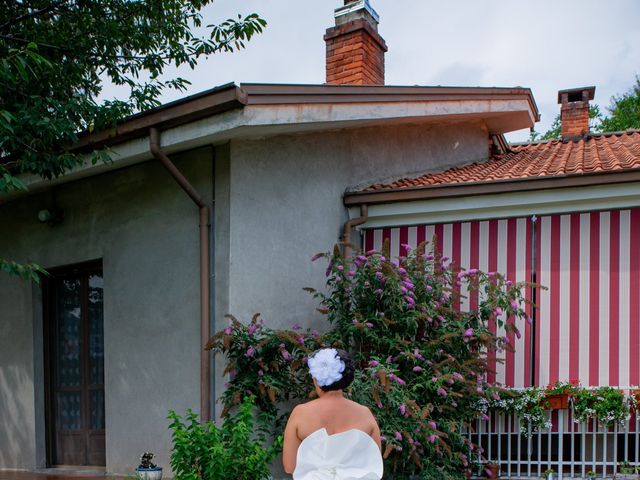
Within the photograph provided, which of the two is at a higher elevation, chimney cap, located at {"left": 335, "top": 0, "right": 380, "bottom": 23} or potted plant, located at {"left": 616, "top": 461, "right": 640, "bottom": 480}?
chimney cap, located at {"left": 335, "top": 0, "right": 380, "bottom": 23}

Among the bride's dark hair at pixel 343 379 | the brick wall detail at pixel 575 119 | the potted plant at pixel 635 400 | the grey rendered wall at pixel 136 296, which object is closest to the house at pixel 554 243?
the potted plant at pixel 635 400

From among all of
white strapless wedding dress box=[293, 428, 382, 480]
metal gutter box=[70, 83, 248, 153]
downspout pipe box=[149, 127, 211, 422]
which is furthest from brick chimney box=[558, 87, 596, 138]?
Result: white strapless wedding dress box=[293, 428, 382, 480]

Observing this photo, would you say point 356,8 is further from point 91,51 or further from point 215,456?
point 215,456

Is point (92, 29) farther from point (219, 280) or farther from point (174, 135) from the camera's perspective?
point (219, 280)

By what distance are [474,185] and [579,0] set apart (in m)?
9.71

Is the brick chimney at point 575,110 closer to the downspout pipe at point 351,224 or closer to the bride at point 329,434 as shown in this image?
the downspout pipe at point 351,224

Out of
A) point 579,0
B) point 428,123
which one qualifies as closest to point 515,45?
point 579,0

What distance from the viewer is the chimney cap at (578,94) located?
41.7ft

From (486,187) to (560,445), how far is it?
2.77 metres

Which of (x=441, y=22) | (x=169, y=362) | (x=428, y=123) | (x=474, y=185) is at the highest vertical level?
(x=441, y=22)

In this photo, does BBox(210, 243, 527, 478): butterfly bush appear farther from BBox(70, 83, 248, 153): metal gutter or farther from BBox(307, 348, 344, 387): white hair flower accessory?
BBox(307, 348, 344, 387): white hair flower accessory

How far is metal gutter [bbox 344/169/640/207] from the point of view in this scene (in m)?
6.83

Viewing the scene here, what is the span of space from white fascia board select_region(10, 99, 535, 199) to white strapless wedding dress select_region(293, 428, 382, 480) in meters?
3.29

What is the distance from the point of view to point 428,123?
9.52 metres
